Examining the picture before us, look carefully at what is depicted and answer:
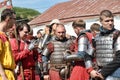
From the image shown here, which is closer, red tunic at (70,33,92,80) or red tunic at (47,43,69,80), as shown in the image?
red tunic at (70,33,92,80)

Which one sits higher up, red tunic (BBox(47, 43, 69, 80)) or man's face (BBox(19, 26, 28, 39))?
man's face (BBox(19, 26, 28, 39))

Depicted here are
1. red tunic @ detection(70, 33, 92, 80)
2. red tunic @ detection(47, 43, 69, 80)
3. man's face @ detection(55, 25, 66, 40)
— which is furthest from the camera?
red tunic @ detection(47, 43, 69, 80)

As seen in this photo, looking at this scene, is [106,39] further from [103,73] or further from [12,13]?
[12,13]

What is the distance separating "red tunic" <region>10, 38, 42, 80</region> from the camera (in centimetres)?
866

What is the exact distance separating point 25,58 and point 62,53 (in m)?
1.39

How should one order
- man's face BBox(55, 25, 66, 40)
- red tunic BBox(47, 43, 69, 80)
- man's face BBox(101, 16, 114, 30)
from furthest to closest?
red tunic BBox(47, 43, 69, 80) → man's face BBox(55, 25, 66, 40) → man's face BBox(101, 16, 114, 30)

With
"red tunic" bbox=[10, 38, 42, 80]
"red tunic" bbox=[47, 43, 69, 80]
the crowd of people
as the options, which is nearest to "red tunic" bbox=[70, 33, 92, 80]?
the crowd of people

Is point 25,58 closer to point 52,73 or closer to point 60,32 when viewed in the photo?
point 60,32

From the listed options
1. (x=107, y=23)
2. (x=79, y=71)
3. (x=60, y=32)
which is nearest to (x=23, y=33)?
(x=60, y=32)

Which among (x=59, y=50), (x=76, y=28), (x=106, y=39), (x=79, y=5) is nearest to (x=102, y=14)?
(x=106, y=39)

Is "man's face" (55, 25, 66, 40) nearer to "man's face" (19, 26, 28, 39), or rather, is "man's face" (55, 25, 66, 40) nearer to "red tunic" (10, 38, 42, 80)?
"red tunic" (10, 38, 42, 80)

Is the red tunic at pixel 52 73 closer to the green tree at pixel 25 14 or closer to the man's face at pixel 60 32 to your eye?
the man's face at pixel 60 32

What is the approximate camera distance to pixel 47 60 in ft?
34.2

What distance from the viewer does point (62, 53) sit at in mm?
10086
